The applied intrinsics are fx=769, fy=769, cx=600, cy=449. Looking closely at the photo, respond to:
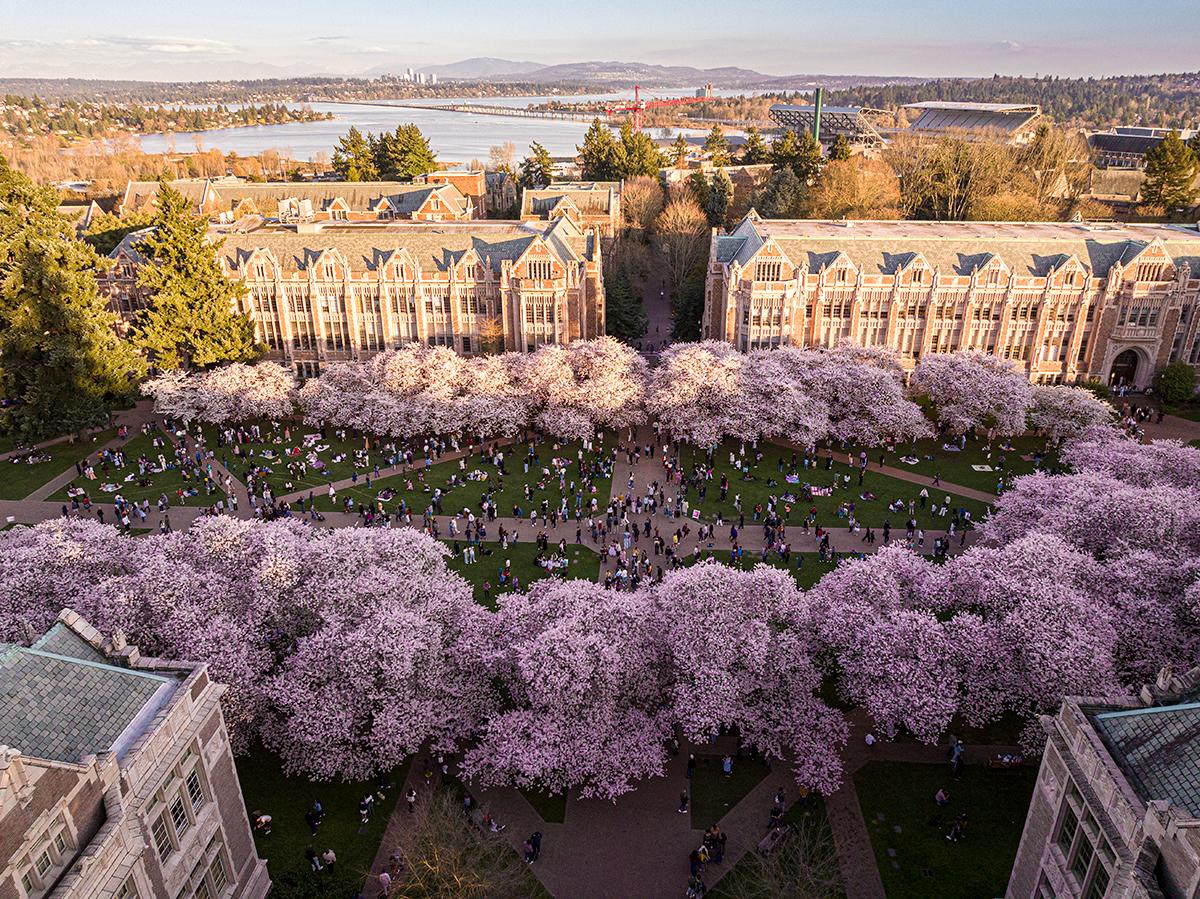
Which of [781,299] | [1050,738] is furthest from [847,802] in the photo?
[781,299]

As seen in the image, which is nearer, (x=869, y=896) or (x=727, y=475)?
(x=869, y=896)

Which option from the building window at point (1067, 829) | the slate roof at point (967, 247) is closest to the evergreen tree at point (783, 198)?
the slate roof at point (967, 247)

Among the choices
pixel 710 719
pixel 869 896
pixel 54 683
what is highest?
pixel 54 683

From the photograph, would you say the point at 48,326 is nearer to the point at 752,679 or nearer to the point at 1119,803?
the point at 752,679

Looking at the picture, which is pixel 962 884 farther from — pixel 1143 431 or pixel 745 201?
→ pixel 745 201

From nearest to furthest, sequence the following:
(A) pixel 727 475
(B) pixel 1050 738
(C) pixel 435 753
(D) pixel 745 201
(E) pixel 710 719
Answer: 1. (B) pixel 1050 738
2. (E) pixel 710 719
3. (C) pixel 435 753
4. (A) pixel 727 475
5. (D) pixel 745 201

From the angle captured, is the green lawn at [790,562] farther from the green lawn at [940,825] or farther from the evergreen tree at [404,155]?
the evergreen tree at [404,155]

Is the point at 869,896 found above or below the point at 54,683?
below

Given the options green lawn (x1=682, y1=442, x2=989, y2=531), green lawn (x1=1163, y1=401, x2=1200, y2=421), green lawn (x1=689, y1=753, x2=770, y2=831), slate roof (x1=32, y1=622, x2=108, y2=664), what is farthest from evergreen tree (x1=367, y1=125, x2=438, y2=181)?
green lawn (x1=689, y1=753, x2=770, y2=831)
